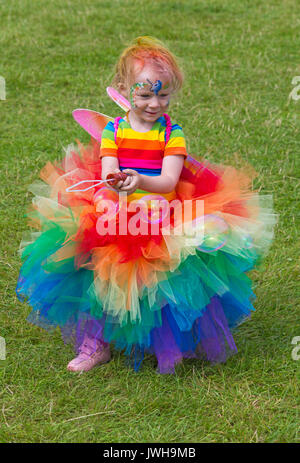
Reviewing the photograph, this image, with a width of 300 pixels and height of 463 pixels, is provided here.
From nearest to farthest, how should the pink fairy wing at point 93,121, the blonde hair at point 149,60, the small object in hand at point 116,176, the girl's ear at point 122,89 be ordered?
the small object in hand at point 116,176, the blonde hair at point 149,60, the girl's ear at point 122,89, the pink fairy wing at point 93,121

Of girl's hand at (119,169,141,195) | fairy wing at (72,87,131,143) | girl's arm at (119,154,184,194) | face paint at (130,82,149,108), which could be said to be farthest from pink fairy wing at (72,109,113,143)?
girl's hand at (119,169,141,195)

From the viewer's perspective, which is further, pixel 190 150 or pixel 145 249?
pixel 190 150

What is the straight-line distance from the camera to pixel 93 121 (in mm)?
3227

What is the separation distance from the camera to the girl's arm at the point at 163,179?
2.66m

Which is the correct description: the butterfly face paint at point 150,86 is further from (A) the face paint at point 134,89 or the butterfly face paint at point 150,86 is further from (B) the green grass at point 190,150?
(B) the green grass at point 190,150

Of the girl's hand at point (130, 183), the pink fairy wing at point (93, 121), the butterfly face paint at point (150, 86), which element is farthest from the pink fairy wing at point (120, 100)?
the girl's hand at point (130, 183)

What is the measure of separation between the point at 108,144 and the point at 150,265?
558 millimetres

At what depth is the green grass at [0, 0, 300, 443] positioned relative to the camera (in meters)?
2.75

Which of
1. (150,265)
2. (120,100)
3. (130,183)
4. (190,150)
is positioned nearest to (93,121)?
(120,100)

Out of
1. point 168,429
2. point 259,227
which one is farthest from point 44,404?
point 259,227

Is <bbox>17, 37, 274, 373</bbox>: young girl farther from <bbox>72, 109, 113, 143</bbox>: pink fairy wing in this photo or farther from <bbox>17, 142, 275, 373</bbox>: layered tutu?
<bbox>72, 109, 113, 143</bbox>: pink fairy wing

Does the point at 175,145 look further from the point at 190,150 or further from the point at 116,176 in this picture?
the point at 190,150

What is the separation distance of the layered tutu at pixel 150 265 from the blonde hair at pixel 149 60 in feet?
1.28
